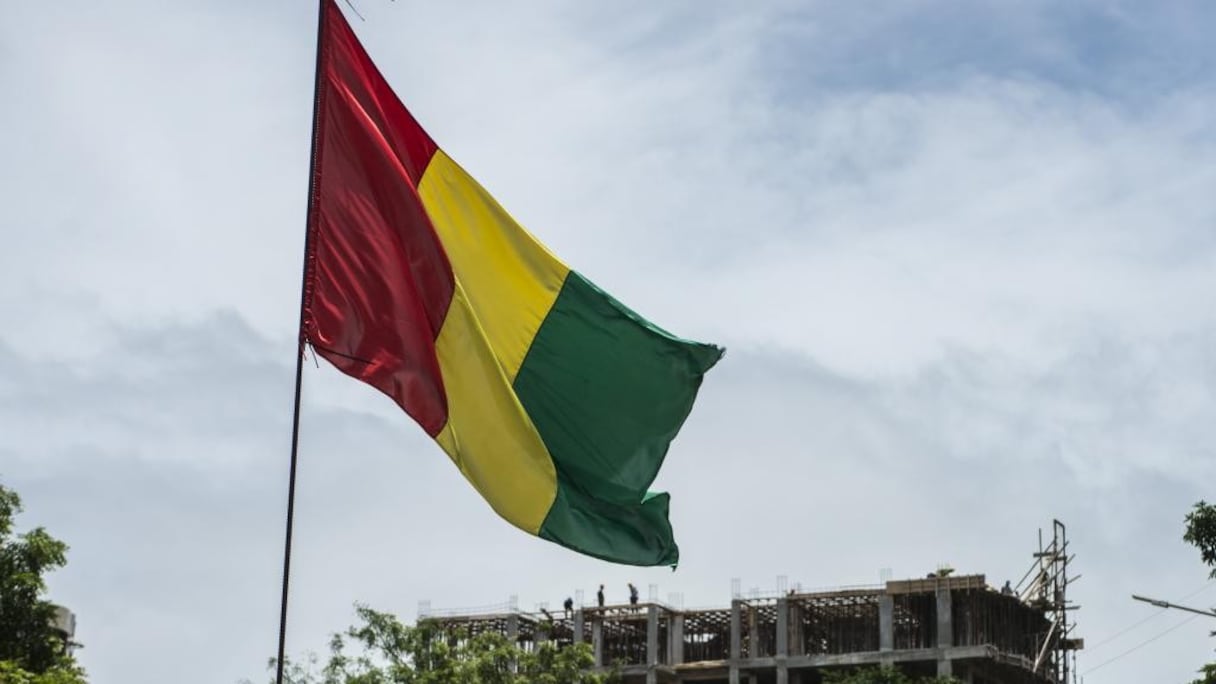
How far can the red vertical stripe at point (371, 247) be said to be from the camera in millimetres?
19078

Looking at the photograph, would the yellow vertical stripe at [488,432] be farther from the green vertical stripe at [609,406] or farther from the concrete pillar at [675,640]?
the concrete pillar at [675,640]

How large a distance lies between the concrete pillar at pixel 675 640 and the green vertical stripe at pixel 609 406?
68578 mm

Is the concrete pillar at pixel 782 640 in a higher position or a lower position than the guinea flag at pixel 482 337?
higher

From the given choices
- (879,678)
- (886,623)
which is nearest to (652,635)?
(886,623)

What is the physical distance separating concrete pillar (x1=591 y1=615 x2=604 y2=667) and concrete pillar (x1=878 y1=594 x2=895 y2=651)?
11.8 m

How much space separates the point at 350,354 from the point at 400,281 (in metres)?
1.09

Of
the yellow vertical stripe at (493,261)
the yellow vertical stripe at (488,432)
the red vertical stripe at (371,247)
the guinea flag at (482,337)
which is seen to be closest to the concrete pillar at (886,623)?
the guinea flag at (482,337)

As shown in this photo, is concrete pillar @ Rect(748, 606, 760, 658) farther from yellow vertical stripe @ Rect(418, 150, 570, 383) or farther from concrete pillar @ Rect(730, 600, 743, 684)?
yellow vertical stripe @ Rect(418, 150, 570, 383)

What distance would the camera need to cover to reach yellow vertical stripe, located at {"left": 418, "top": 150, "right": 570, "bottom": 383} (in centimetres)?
2092

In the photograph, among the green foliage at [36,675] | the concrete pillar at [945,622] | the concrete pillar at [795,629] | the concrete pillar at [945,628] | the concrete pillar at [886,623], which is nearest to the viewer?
the green foliage at [36,675]

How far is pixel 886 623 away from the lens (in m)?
85.1

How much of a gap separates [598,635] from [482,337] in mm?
71092

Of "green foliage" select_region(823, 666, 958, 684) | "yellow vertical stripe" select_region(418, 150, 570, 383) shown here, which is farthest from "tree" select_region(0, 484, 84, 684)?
"green foliage" select_region(823, 666, 958, 684)

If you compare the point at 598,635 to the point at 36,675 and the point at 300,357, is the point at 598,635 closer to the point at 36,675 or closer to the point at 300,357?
the point at 36,675
